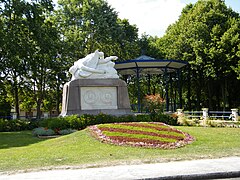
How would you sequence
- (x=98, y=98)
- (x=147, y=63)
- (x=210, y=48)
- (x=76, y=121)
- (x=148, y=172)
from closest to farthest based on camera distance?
(x=148, y=172), (x=76, y=121), (x=98, y=98), (x=147, y=63), (x=210, y=48)

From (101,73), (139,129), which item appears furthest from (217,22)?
(139,129)

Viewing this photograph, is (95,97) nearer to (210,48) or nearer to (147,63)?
(147,63)

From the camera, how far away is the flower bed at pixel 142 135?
1197 cm

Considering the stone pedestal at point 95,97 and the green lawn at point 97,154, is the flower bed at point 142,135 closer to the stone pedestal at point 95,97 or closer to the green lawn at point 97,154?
the green lawn at point 97,154

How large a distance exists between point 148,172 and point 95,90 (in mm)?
13067

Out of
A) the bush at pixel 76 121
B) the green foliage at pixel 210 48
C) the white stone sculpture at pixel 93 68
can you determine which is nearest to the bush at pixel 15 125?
the bush at pixel 76 121

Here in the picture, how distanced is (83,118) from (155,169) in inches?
434

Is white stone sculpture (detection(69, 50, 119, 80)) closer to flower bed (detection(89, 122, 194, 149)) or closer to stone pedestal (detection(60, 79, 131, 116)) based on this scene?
stone pedestal (detection(60, 79, 131, 116))

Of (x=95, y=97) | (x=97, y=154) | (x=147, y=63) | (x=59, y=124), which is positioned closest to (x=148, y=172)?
(x=97, y=154)

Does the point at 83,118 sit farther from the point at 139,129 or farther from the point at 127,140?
the point at 127,140

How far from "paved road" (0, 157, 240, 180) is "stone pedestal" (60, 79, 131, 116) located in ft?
Answer: 39.0

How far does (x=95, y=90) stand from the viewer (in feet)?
66.2

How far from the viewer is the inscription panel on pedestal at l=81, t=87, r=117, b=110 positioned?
2000 cm

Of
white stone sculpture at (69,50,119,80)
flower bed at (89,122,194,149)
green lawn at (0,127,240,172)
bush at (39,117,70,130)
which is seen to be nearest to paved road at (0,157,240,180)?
green lawn at (0,127,240,172)
